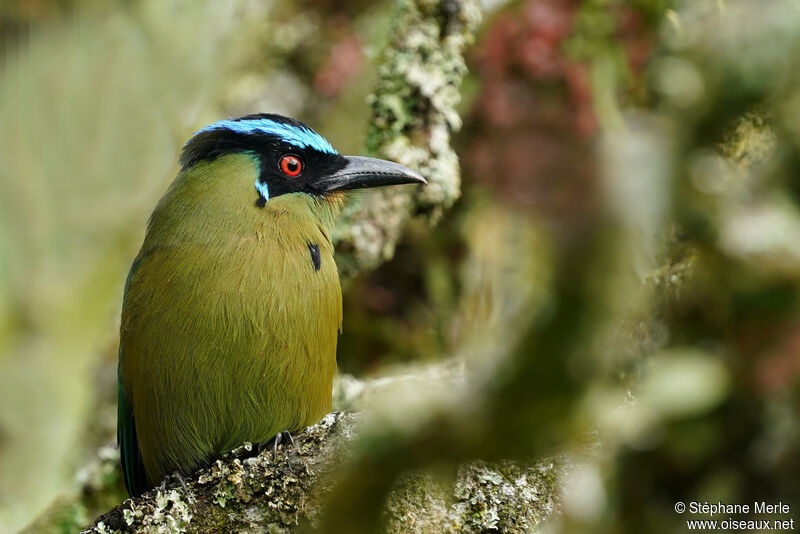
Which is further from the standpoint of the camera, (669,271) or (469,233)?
(469,233)

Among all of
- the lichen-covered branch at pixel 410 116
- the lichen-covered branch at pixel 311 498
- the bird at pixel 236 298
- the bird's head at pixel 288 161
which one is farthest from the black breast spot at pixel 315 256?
the lichen-covered branch at pixel 311 498

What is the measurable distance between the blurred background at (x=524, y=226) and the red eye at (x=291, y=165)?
3.05 ft

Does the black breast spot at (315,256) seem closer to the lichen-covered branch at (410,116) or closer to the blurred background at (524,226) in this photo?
the lichen-covered branch at (410,116)

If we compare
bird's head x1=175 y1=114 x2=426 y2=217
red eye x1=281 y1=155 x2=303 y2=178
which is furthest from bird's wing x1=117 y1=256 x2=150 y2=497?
red eye x1=281 y1=155 x2=303 y2=178

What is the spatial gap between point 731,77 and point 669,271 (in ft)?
2.56

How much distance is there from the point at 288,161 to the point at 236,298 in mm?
577

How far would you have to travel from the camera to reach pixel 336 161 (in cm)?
338

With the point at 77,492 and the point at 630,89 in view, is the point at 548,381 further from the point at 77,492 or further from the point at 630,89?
the point at 630,89

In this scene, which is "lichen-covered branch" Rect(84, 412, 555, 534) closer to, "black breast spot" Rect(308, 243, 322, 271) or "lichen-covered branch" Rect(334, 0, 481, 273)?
"black breast spot" Rect(308, 243, 322, 271)

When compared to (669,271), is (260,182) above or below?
above

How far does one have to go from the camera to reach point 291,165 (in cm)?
331

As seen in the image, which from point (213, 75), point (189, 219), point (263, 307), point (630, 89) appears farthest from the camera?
point (213, 75)

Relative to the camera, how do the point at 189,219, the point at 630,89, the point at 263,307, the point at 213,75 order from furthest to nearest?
1. the point at 213,75
2. the point at 630,89
3. the point at 189,219
4. the point at 263,307

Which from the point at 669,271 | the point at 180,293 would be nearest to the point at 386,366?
the point at 180,293
